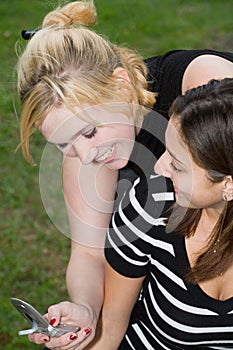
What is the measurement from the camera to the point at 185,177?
187 centimetres

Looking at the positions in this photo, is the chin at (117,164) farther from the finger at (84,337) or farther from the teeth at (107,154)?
the finger at (84,337)

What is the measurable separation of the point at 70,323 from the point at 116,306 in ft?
0.60

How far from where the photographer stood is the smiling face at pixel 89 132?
6.98ft

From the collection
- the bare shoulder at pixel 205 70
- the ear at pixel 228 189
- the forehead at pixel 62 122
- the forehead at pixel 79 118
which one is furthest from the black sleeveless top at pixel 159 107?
the ear at pixel 228 189

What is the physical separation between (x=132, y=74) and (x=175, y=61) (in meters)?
0.21

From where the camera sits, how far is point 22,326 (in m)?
3.45

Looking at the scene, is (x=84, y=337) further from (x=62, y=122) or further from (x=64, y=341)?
(x=62, y=122)

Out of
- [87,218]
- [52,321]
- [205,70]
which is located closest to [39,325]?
[52,321]

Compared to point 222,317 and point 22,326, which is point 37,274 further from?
point 222,317

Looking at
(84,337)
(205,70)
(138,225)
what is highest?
(205,70)

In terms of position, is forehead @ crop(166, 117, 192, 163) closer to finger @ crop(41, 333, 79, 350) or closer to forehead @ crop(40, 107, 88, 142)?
forehead @ crop(40, 107, 88, 142)

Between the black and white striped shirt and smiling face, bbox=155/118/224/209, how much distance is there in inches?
4.9

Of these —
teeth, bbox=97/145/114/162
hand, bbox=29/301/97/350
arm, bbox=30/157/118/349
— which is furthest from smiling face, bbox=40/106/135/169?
hand, bbox=29/301/97/350

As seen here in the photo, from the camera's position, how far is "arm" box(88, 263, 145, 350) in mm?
2133
